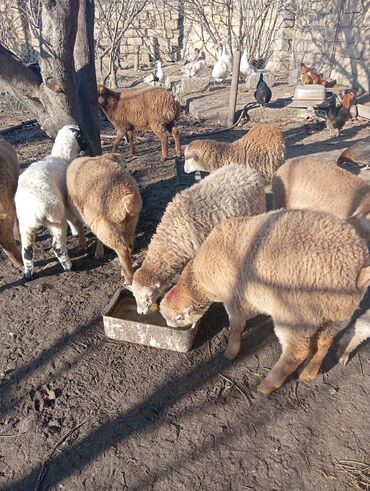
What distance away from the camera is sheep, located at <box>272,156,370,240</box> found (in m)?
3.64

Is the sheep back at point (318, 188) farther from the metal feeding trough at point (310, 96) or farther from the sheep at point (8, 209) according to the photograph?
the metal feeding trough at point (310, 96)

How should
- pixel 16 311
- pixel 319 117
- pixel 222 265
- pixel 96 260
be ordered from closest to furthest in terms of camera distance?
pixel 222 265 < pixel 16 311 < pixel 96 260 < pixel 319 117

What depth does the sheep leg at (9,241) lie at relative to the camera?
4.25m

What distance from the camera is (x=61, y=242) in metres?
4.12

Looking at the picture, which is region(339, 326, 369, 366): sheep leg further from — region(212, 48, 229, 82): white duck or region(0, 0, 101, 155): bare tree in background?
region(212, 48, 229, 82): white duck

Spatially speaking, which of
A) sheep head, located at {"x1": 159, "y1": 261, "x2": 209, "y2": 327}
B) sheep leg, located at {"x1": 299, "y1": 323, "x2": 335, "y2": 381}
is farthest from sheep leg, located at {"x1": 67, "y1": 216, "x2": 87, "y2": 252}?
sheep leg, located at {"x1": 299, "y1": 323, "x2": 335, "y2": 381}

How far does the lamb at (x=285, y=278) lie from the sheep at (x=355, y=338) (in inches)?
12.5

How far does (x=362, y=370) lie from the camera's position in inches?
120

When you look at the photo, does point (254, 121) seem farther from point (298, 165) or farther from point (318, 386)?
point (318, 386)

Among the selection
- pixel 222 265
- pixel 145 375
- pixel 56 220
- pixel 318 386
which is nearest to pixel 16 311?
pixel 56 220

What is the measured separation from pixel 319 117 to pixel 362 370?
27.0 ft

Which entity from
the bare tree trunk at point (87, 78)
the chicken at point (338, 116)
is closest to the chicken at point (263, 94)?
the chicken at point (338, 116)

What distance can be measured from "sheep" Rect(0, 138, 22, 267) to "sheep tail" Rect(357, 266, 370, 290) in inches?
147

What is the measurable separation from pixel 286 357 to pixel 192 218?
58.8 inches
